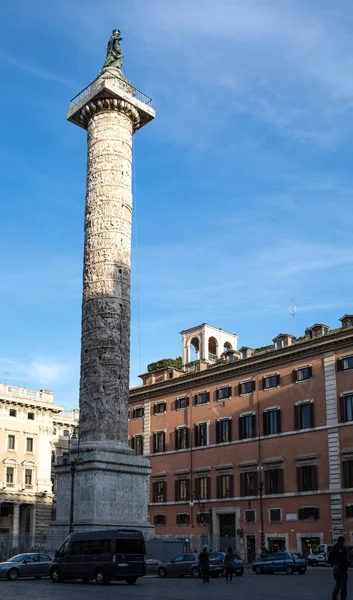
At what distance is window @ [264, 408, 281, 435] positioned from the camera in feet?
131

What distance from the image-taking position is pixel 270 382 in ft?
135

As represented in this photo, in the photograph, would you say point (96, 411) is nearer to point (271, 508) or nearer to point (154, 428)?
point (271, 508)

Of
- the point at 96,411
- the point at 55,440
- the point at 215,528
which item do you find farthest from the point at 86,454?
the point at 55,440

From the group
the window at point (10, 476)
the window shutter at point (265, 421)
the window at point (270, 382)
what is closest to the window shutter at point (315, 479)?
the window shutter at point (265, 421)

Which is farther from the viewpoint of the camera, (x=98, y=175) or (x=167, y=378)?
(x=167, y=378)

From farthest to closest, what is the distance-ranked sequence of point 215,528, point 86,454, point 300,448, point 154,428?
point 154,428, point 215,528, point 300,448, point 86,454

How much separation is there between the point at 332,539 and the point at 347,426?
18.1 feet

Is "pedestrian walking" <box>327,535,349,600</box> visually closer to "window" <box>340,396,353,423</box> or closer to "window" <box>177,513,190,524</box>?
"window" <box>340,396,353,423</box>

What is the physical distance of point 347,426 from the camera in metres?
36.3

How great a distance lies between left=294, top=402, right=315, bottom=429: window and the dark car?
19.1m

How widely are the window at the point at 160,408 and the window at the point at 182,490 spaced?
480cm

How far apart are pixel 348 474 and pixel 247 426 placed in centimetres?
755

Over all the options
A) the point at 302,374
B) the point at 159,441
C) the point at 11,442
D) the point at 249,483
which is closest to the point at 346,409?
the point at 302,374

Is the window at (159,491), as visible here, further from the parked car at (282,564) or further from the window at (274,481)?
the parked car at (282,564)
